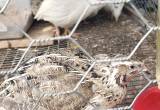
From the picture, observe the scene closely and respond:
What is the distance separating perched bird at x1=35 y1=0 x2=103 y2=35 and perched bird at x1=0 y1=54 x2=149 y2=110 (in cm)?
63

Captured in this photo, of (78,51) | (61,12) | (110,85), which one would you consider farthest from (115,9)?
(110,85)

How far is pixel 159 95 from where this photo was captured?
0.84m

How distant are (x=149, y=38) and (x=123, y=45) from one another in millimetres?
135

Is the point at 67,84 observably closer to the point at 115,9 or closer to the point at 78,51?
the point at 78,51

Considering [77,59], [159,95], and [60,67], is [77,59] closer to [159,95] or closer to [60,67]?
[60,67]

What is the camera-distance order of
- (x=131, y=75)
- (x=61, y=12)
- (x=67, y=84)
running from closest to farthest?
(x=67, y=84) → (x=131, y=75) → (x=61, y=12)

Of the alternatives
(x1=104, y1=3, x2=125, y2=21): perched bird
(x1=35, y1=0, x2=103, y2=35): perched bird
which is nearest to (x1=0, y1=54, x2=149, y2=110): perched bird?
(x1=35, y1=0, x2=103, y2=35): perched bird

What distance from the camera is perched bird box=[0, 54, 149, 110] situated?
1000 mm

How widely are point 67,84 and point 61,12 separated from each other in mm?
743

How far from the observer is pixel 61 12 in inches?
67.4

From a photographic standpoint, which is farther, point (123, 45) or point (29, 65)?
Result: point (123, 45)

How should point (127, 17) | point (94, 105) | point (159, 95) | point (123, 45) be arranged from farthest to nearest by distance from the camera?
point (127, 17) < point (123, 45) < point (94, 105) < point (159, 95)

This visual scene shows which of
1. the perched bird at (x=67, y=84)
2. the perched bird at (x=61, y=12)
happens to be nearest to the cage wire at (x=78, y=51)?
the perched bird at (x=67, y=84)

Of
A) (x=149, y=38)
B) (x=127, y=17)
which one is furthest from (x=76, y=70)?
(x=127, y=17)
